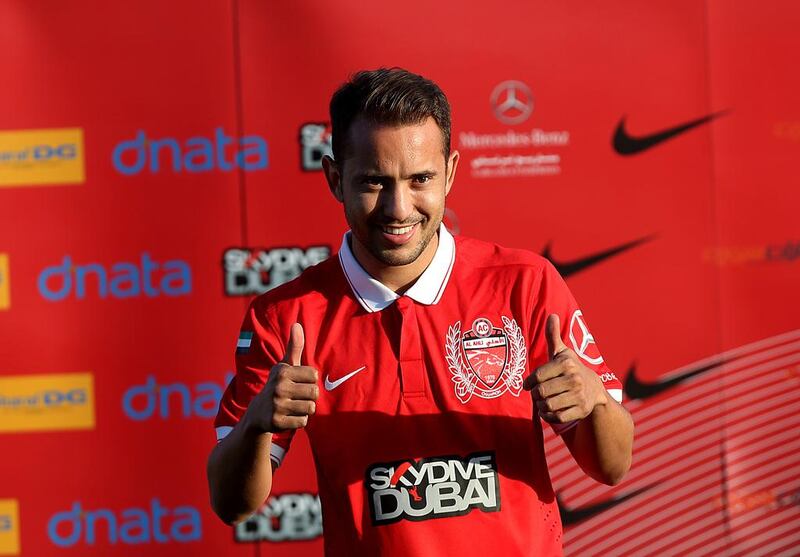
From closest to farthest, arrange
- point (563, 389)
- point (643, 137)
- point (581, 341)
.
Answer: point (563, 389), point (581, 341), point (643, 137)

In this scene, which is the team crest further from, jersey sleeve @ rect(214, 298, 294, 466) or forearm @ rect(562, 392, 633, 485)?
jersey sleeve @ rect(214, 298, 294, 466)

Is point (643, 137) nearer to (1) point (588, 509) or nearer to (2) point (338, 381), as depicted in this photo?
(1) point (588, 509)

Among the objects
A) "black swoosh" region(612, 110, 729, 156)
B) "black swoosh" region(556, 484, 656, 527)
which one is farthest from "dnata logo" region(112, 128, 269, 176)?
"black swoosh" region(556, 484, 656, 527)

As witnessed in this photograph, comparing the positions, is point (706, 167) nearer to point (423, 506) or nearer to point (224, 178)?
point (224, 178)

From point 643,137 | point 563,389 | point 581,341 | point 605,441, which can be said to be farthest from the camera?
point 643,137

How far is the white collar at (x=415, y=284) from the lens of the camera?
1524mm

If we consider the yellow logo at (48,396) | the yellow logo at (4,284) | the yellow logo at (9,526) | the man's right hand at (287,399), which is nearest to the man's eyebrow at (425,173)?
the man's right hand at (287,399)

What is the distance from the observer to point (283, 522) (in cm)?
291

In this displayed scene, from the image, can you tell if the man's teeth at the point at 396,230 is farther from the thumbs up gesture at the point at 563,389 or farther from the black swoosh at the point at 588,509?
the black swoosh at the point at 588,509

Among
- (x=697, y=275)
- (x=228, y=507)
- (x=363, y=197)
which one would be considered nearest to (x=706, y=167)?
(x=697, y=275)

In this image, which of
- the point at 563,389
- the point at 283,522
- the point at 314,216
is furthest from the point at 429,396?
the point at 283,522

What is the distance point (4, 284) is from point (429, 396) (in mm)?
1956

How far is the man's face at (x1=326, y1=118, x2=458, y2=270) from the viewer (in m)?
1.44

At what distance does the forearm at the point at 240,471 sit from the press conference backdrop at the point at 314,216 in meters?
1.44
